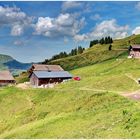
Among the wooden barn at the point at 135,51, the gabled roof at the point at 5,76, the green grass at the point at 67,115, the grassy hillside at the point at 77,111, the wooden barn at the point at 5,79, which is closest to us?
the green grass at the point at 67,115

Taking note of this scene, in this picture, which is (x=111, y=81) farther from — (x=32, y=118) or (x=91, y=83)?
(x=32, y=118)

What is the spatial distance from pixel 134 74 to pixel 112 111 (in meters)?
48.1

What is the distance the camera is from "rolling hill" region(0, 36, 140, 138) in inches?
1710

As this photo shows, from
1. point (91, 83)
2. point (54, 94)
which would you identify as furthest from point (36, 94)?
point (91, 83)

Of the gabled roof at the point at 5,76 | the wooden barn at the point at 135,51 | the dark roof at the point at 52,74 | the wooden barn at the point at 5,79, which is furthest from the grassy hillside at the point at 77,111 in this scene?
the gabled roof at the point at 5,76

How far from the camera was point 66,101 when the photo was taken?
76.9 meters

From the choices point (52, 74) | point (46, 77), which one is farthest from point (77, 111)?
point (52, 74)

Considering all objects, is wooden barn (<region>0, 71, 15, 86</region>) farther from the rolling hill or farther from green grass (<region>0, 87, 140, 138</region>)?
green grass (<region>0, 87, 140, 138</region>)

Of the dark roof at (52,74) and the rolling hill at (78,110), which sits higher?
the dark roof at (52,74)

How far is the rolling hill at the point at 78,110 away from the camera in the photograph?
4344 cm

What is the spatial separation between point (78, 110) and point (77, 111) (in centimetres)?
152

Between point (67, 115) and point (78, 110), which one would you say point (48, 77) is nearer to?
point (78, 110)

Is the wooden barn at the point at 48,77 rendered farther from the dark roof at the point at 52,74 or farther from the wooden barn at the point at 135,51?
the wooden barn at the point at 135,51

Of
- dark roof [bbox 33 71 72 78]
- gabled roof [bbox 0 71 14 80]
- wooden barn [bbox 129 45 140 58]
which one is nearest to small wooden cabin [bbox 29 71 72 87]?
dark roof [bbox 33 71 72 78]
